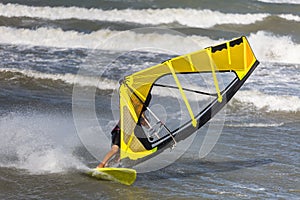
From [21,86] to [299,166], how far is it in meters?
7.38

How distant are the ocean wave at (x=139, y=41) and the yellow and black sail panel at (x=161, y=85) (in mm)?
11118

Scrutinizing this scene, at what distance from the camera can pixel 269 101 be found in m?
12.7

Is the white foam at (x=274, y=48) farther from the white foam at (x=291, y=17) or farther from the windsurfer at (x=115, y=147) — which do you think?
the windsurfer at (x=115, y=147)

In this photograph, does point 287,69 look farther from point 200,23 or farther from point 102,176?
point 102,176

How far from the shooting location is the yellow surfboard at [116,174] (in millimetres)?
7477

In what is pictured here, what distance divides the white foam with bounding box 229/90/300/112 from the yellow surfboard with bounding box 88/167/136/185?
5.52 m

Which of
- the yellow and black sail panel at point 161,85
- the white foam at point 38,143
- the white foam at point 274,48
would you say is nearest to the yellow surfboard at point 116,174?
the yellow and black sail panel at point 161,85

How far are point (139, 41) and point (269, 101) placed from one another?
954cm

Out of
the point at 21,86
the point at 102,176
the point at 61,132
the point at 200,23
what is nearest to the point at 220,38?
the point at 200,23

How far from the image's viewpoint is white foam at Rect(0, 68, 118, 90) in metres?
14.0

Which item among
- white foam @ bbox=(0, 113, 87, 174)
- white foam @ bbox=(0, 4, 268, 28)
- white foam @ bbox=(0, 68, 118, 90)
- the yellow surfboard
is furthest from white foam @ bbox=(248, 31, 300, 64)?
the yellow surfboard

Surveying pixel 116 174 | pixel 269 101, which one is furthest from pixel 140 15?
pixel 116 174

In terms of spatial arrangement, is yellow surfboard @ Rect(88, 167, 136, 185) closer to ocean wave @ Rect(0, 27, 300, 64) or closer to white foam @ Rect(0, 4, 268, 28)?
ocean wave @ Rect(0, 27, 300, 64)

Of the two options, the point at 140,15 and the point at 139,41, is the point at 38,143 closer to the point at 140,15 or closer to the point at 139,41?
the point at 139,41
